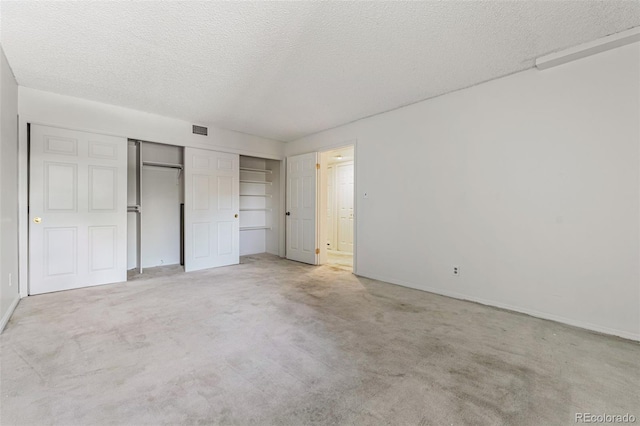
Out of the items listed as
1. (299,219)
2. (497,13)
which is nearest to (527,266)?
(497,13)

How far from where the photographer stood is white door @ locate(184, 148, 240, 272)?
5059mm

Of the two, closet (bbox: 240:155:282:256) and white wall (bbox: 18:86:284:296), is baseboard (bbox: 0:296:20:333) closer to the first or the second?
white wall (bbox: 18:86:284:296)

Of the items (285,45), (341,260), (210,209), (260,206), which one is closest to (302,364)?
(285,45)

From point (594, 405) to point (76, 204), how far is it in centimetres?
576

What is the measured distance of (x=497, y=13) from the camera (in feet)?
7.18

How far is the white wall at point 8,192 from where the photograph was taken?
2.70m

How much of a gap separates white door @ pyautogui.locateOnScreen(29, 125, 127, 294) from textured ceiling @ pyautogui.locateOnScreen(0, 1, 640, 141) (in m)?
0.74

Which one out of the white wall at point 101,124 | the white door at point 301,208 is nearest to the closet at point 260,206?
the white door at point 301,208

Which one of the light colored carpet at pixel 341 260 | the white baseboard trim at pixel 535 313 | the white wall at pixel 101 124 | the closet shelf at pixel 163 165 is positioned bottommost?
the light colored carpet at pixel 341 260

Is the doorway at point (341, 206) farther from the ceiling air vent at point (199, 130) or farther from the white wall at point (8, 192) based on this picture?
the white wall at point (8, 192)

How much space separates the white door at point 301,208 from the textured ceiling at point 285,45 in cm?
199

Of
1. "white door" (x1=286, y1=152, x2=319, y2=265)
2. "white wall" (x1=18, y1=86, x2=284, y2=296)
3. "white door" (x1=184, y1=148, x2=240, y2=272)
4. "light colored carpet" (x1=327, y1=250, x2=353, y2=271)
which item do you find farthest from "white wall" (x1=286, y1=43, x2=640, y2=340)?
"white wall" (x1=18, y1=86, x2=284, y2=296)

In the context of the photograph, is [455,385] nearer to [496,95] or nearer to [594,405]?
[594,405]

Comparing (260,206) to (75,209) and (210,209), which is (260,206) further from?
(75,209)
